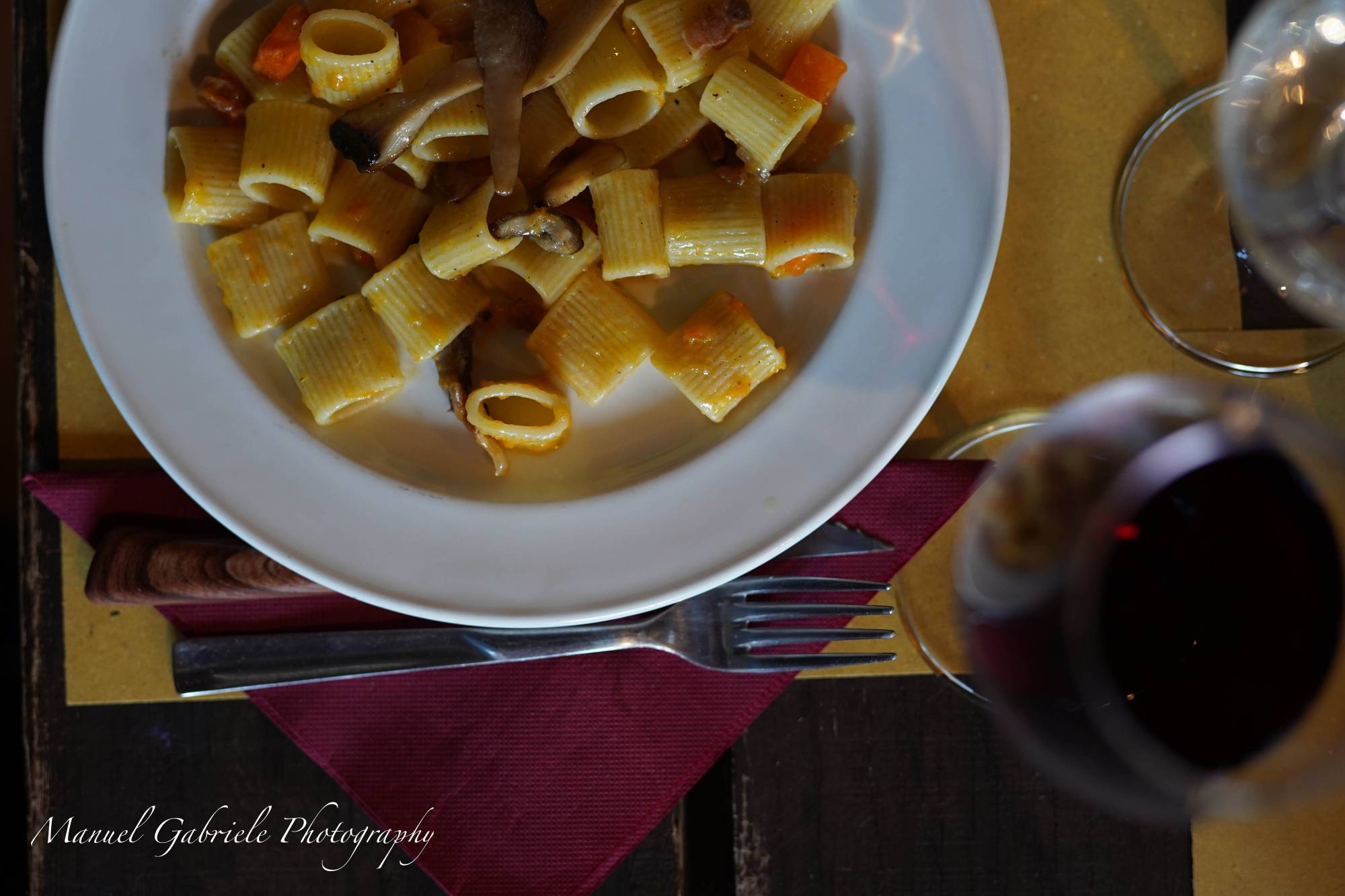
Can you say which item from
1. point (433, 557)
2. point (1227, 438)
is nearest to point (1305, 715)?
point (1227, 438)

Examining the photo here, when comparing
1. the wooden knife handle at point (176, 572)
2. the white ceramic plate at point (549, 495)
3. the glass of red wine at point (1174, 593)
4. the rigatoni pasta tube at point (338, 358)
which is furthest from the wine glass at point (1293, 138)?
the wooden knife handle at point (176, 572)

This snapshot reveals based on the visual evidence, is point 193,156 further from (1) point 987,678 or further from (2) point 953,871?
(2) point 953,871

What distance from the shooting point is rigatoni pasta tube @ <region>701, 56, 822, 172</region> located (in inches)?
60.3

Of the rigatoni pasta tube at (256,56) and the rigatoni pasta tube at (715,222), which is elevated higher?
the rigatoni pasta tube at (256,56)

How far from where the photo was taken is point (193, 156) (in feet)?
5.19

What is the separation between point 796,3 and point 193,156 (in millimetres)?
1047

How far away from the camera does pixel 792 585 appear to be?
65.7 inches

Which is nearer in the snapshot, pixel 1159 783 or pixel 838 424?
pixel 1159 783

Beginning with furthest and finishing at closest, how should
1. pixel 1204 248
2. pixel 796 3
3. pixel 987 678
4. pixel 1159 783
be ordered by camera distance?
pixel 1204 248 → pixel 796 3 → pixel 987 678 → pixel 1159 783

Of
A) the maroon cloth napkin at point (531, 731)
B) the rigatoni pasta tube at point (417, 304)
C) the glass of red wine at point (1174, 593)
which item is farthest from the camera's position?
the maroon cloth napkin at point (531, 731)

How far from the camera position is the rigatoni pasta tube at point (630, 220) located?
157cm

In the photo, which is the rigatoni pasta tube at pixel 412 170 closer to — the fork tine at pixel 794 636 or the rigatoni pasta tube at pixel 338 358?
the rigatoni pasta tube at pixel 338 358

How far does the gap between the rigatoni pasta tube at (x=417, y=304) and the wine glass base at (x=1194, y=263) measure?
124 centimetres

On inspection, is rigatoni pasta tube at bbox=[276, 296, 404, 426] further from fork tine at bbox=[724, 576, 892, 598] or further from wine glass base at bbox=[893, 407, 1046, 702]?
wine glass base at bbox=[893, 407, 1046, 702]
